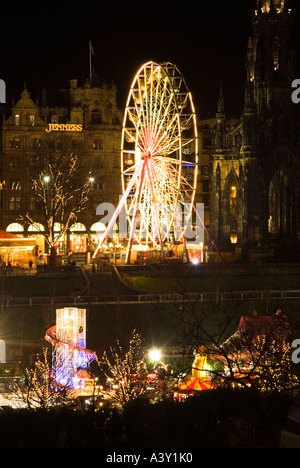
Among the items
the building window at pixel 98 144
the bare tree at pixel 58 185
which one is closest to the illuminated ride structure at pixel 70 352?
the bare tree at pixel 58 185

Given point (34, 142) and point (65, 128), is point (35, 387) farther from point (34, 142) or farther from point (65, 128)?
point (65, 128)

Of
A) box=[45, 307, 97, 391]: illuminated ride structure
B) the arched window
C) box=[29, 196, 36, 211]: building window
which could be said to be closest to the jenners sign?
box=[29, 196, 36, 211]: building window

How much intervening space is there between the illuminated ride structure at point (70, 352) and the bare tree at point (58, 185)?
158 ft

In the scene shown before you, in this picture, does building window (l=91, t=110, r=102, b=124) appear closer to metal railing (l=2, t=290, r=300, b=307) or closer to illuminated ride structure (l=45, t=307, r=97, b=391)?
metal railing (l=2, t=290, r=300, b=307)

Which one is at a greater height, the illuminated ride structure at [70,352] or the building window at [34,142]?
the building window at [34,142]

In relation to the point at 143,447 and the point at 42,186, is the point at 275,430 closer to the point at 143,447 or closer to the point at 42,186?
the point at 143,447

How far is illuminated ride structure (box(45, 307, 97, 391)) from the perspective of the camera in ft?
→ 130

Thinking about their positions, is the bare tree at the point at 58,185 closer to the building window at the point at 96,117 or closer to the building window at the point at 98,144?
the building window at the point at 98,144

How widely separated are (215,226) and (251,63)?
18506mm

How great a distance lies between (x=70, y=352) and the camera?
41.0m

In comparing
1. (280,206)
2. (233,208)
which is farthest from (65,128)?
(280,206)

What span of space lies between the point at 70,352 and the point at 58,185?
57409mm

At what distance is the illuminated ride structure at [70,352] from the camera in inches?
1556

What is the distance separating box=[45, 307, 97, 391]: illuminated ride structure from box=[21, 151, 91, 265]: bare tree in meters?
48.2
